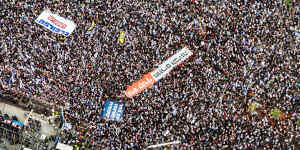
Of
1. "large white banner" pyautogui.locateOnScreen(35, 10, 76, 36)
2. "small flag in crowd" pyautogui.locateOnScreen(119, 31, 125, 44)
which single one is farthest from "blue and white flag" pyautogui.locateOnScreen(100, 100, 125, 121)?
"large white banner" pyautogui.locateOnScreen(35, 10, 76, 36)

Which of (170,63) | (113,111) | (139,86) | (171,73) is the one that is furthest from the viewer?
(170,63)

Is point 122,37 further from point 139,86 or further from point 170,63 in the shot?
point 170,63

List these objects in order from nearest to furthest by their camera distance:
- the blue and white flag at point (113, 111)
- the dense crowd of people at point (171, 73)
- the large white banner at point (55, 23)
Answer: the dense crowd of people at point (171, 73), the blue and white flag at point (113, 111), the large white banner at point (55, 23)

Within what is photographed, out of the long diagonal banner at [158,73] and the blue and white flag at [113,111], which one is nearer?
the blue and white flag at [113,111]

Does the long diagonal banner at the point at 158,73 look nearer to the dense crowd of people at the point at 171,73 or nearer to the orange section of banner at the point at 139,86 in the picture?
the orange section of banner at the point at 139,86

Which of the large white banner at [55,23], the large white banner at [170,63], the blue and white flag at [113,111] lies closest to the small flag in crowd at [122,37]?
A: the large white banner at [170,63]

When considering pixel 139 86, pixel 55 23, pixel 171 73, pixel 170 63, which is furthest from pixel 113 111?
pixel 55 23

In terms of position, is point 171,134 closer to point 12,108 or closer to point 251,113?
point 251,113

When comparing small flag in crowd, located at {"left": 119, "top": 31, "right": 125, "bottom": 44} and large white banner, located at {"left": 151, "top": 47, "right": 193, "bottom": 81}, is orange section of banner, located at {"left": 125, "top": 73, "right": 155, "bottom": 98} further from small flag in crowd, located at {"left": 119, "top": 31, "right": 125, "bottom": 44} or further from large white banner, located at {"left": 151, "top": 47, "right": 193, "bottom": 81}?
small flag in crowd, located at {"left": 119, "top": 31, "right": 125, "bottom": 44}
